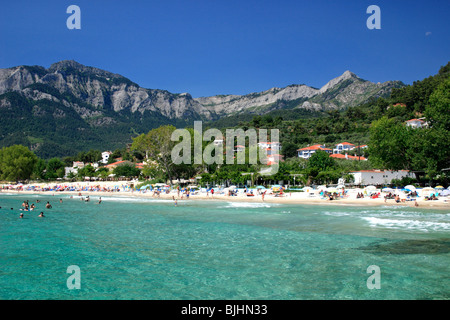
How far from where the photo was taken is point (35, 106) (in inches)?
7126

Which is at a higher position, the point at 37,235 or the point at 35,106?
the point at 35,106

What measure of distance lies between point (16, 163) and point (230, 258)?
8283 cm

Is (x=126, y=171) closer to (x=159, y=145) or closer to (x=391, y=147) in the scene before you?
(x=159, y=145)

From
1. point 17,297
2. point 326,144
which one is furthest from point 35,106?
point 17,297

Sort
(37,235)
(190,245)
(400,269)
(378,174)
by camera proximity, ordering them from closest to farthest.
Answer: (400,269) < (190,245) < (37,235) < (378,174)

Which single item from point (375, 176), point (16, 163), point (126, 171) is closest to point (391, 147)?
point (375, 176)

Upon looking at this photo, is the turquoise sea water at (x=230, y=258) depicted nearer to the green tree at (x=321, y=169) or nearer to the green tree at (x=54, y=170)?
the green tree at (x=321, y=169)

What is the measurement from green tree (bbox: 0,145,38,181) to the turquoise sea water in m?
65.9

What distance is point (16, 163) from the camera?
256ft

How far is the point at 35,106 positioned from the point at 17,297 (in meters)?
203

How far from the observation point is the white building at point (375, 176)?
48.9m

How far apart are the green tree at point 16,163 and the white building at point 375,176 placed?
76.9 meters
